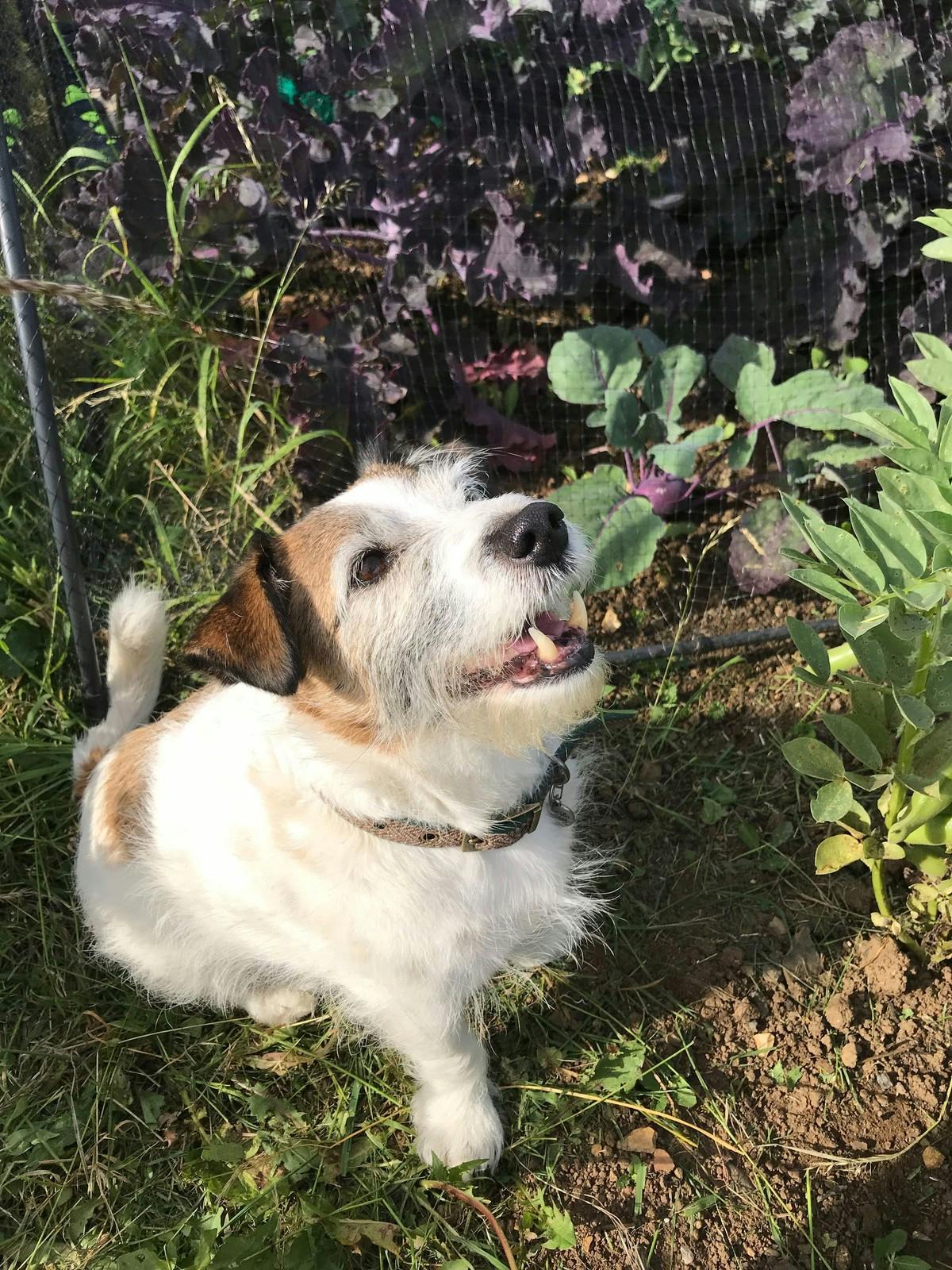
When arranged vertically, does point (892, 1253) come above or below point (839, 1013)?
below

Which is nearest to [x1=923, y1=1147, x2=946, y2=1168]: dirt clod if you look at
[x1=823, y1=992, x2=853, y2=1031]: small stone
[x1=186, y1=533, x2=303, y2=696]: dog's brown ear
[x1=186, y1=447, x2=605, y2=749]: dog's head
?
[x1=823, y1=992, x2=853, y2=1031]: small stone

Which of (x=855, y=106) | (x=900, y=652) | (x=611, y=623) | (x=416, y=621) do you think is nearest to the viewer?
(x=416, y=621)

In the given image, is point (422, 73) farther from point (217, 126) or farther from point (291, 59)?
point (217, 126)

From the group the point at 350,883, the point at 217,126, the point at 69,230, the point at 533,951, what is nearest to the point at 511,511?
the point at 350,883

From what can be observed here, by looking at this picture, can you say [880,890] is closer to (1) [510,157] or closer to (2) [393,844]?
(2) [393,844]

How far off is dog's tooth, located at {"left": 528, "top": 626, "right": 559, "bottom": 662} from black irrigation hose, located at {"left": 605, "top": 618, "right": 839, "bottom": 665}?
4.88ft

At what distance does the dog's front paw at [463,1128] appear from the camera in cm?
256

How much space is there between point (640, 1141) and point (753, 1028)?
1.56 ft

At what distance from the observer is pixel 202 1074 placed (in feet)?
9.56

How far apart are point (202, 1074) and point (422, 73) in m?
3.52

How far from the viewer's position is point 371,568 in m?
2.11

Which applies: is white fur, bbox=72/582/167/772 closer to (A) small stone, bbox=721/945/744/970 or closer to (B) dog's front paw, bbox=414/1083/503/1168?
(B) dog's front paw, bbox=414/1083/503/1168

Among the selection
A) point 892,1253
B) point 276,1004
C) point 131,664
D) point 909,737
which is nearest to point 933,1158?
point 892,1253

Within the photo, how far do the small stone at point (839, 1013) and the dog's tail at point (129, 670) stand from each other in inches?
89.8
